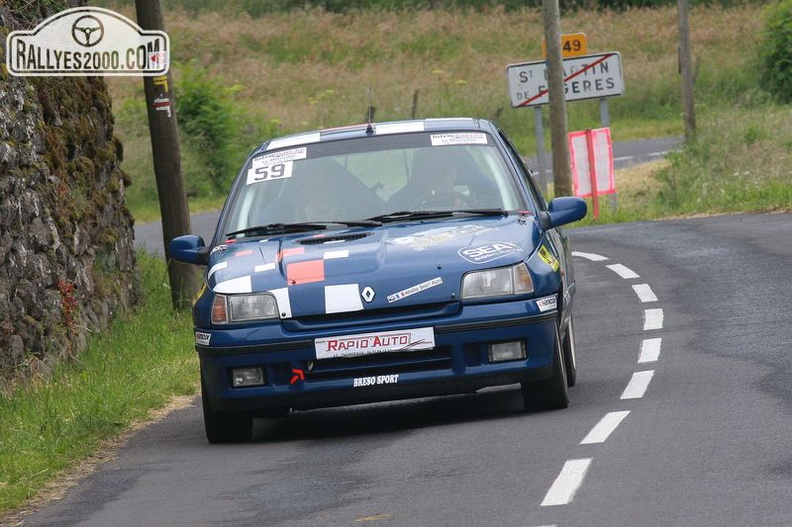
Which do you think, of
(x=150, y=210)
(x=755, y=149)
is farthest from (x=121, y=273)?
(x=150, y=210)

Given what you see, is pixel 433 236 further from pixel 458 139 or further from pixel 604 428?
pixel 604 428

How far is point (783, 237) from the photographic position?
1952 cm

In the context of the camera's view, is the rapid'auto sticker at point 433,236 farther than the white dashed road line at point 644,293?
No

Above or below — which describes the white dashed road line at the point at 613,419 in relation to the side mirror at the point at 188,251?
below

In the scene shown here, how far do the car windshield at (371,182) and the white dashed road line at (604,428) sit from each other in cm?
160

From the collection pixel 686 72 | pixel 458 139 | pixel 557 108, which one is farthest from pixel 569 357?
pixel 686 72

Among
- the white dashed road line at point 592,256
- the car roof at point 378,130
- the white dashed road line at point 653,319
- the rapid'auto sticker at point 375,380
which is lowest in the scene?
the white dashed road line at point 592,256

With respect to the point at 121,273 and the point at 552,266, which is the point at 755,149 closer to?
the point at 121,273

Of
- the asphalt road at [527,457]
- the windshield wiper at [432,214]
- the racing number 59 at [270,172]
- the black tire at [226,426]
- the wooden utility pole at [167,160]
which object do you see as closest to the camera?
the asphalt road at [527,457]

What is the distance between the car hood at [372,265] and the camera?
8789 millimetres
